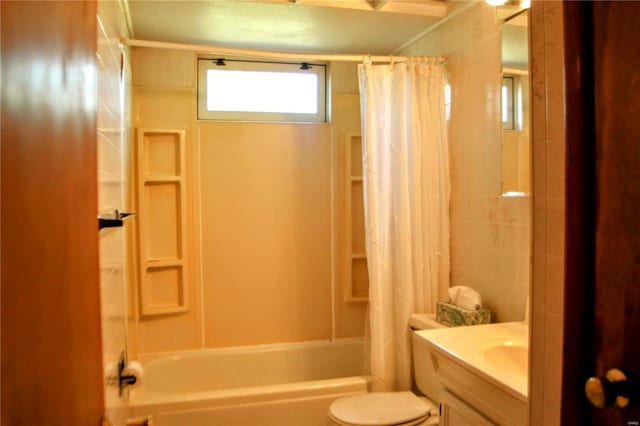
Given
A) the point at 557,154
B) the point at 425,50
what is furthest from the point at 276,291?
the point at 557,154

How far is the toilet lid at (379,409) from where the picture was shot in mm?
1826

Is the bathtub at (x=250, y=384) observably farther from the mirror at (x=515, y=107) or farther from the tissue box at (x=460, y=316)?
the mirror at (x=515, y=107)

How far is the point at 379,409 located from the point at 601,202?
5.02 ft

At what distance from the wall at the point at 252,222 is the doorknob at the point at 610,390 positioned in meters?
2.34

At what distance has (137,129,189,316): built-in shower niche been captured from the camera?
105 inches

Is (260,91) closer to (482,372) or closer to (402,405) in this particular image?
(402,405)

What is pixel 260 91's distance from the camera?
3.00m

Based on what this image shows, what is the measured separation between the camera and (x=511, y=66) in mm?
1886

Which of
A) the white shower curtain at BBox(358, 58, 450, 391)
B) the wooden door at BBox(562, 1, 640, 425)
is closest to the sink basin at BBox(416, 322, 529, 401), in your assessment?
the wooden door at BBox(562, 1, 640, 425)

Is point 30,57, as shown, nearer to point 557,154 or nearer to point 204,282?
point 557,154

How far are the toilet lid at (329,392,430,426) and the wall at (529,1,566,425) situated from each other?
1.01 m

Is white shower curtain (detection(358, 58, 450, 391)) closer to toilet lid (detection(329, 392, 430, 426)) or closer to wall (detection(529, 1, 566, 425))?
toilet lid (detection(329, 392, 430, 426))

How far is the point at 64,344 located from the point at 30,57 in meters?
0.38

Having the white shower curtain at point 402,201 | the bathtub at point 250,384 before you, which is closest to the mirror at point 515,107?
the white shower curtain at point 402,201
